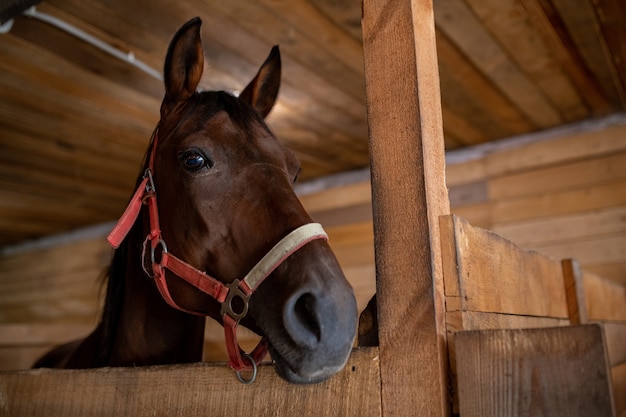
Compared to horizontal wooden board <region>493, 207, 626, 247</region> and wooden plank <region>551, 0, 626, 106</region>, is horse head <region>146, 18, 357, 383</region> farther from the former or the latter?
horizontal wooden board <region>493, 207, 626, 247</region>

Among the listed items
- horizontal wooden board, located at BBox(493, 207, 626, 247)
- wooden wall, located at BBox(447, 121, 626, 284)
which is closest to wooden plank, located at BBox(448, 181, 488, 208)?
wooden wall, located at BBox(447, 121, 626, 284)

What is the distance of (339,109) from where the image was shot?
2797 millimetres

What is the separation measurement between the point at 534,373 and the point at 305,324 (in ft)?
1.17

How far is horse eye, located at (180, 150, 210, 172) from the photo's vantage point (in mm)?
1211

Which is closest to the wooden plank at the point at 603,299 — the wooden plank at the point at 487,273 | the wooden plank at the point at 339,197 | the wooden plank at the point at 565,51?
the wooden plank at the point at 487,273

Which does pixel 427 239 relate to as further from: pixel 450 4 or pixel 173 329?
pixel 450 4

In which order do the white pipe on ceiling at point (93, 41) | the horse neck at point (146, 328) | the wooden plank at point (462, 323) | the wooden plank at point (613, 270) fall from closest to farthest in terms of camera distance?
1. the wooden plank at point (462, 323)
2. the horse neck at point (146, 328)
3. the white pipe on ceiling at point (93, 41)
4. the wooden plank at point (613, 270)

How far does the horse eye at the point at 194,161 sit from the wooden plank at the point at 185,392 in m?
0.43

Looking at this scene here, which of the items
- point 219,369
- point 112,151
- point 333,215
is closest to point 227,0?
point 219,369

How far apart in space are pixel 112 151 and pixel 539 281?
270cm

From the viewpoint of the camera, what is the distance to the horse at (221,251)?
896mm

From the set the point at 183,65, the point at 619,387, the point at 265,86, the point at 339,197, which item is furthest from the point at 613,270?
the point at 183,65

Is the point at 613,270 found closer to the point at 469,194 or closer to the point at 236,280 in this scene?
the point at 469,194

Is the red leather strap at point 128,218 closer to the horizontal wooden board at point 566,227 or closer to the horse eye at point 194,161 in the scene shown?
the horse eye at point 194,161
